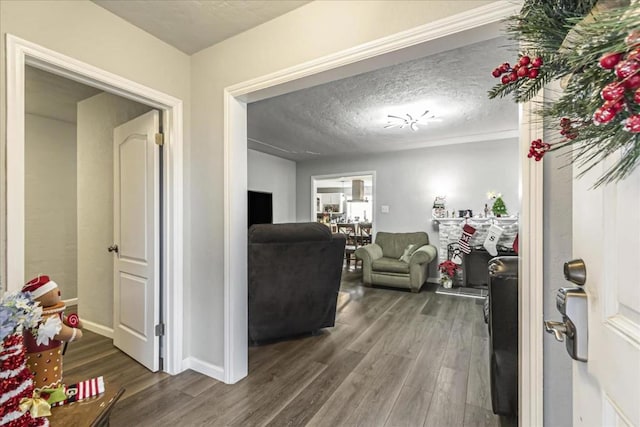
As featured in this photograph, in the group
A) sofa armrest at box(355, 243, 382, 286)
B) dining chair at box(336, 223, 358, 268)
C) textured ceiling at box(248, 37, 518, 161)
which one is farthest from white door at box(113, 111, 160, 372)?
dining chair at box(336, 223, 358, 268)

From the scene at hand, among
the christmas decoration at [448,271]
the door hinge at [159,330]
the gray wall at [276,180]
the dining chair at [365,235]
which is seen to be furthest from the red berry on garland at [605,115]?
the dining chair at [365,235]

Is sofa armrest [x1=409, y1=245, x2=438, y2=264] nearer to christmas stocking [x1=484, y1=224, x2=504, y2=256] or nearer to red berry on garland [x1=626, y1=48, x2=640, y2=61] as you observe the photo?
christmas stocking [x1=484, y1=224, x2=504, y2=256]

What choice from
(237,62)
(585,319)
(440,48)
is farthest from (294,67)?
(585,319)

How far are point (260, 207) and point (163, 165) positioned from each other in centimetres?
344

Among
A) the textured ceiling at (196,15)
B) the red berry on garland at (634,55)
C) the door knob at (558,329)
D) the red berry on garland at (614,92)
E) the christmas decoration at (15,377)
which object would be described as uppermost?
the textured ceiling at (196,15)

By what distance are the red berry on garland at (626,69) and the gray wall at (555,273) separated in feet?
3.43

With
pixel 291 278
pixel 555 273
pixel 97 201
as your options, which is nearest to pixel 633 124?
pixel 555 273

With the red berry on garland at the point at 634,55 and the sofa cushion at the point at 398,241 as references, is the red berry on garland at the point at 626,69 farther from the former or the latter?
the sofa cushion at the point at 398,241

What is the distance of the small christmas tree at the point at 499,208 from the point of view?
4.44 meters

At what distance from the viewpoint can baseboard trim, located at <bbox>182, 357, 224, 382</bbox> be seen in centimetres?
207

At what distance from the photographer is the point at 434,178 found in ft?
16.8

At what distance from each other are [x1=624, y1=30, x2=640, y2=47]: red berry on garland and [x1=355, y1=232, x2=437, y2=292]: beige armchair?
4336mm

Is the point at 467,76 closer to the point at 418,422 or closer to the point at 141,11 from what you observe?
the point at 141,11

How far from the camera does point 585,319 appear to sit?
23.5 inches
